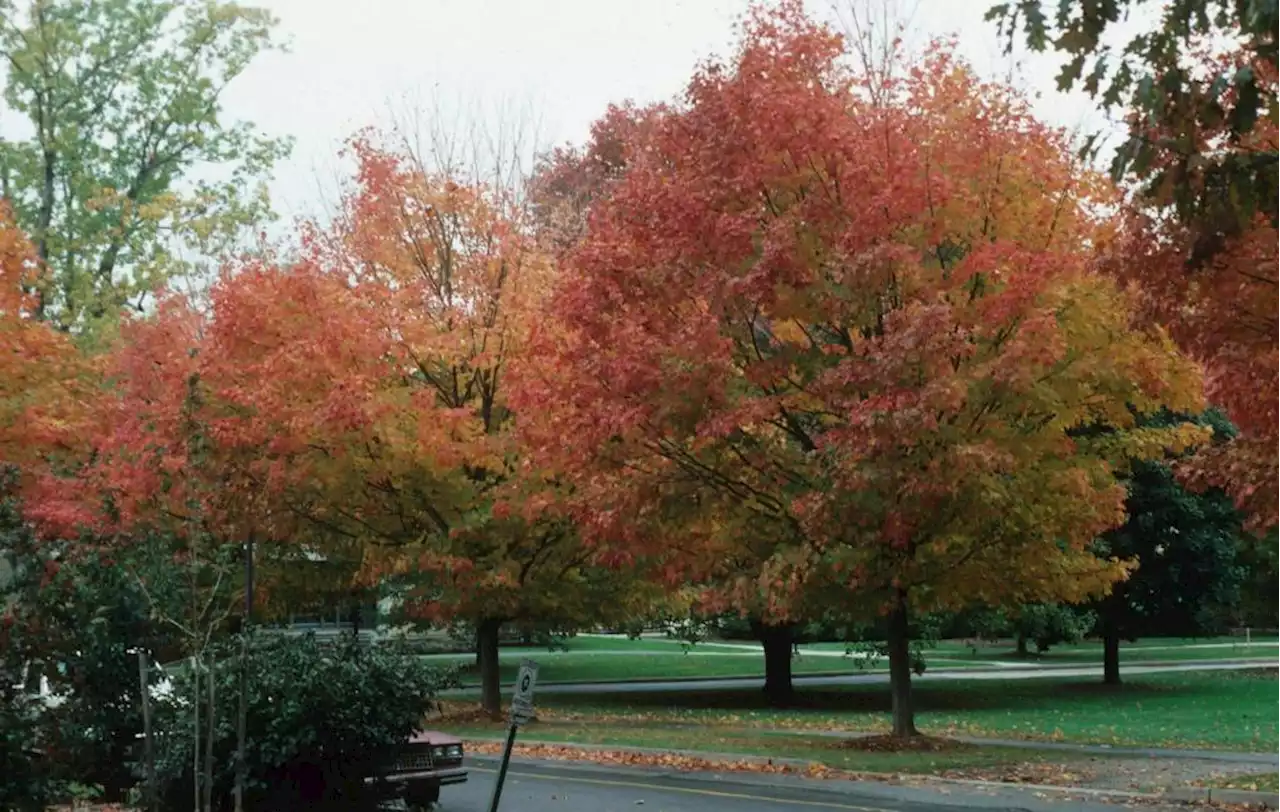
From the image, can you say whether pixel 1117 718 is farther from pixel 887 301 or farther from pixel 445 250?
pixel 445 250

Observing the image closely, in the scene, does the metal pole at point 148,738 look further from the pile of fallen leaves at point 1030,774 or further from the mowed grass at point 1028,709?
the mowed grass at point 1028,709

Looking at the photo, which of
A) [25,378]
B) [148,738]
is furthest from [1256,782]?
[25,378]

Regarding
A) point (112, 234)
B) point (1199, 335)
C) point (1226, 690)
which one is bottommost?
point (1226, 690)

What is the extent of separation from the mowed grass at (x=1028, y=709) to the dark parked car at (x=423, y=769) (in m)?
10.9

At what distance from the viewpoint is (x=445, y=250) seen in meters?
25.8

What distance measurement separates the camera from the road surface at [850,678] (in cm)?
3825

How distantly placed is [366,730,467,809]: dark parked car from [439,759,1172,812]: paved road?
1.99 feet

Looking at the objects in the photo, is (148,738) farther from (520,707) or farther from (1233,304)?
(1233,304)

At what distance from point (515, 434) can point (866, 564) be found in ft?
20.8

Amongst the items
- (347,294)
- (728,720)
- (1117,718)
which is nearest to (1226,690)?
(1117,718)

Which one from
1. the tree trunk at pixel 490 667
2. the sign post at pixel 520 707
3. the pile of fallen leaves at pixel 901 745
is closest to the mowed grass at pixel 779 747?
the pile of fallen leaves at pixel 901 745

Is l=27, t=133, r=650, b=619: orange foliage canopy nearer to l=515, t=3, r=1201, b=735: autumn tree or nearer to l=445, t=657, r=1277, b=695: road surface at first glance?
l=515, t=3, r=1201, b=735: autumn tree

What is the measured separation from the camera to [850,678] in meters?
42.8

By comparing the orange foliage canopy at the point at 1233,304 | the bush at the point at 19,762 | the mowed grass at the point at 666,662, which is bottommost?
the mowed grass at the point at 666,662
